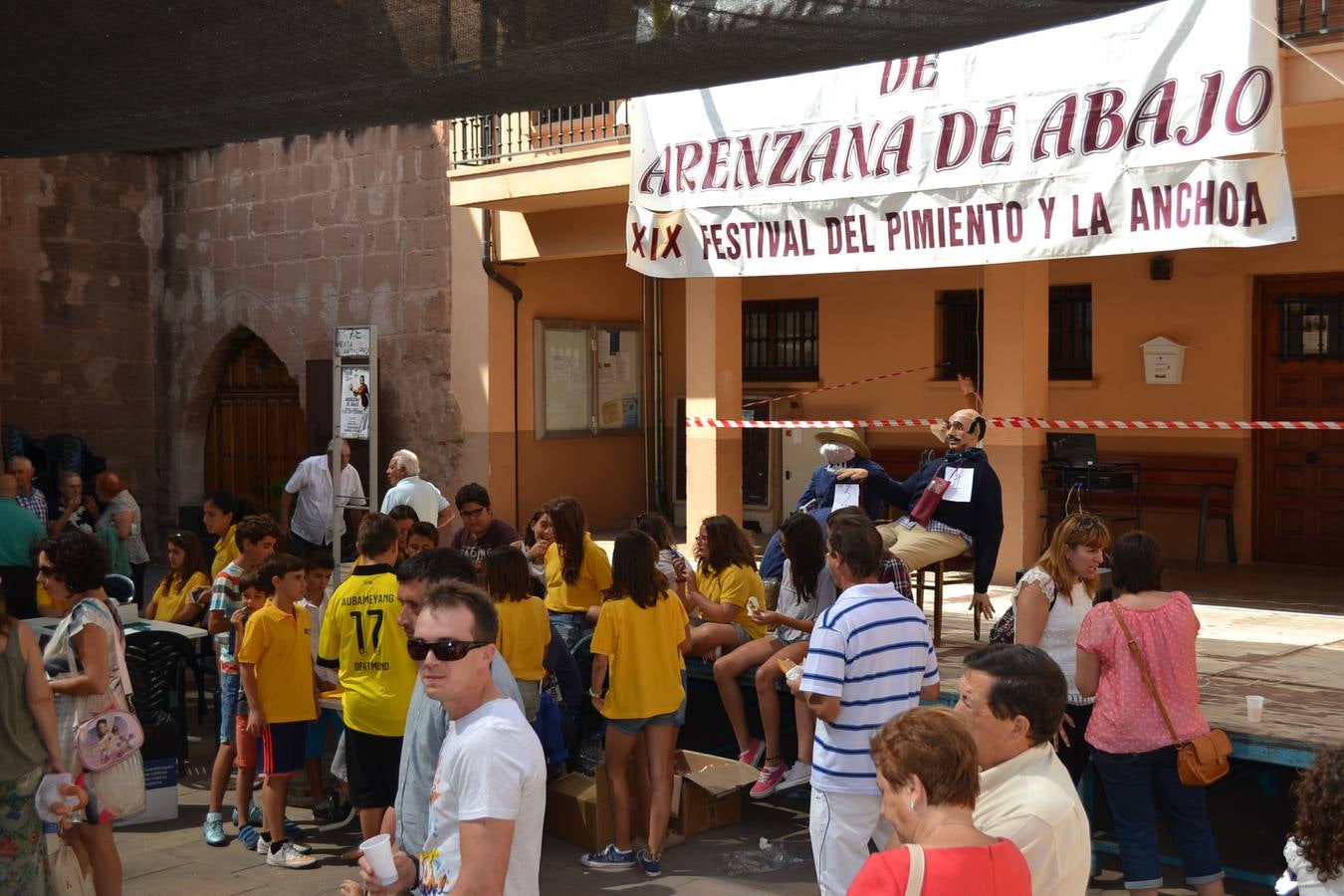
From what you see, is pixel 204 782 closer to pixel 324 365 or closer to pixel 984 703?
pixel 984 703

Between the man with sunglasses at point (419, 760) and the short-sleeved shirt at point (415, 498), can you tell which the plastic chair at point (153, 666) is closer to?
the short-sleeved shirt at point (415, 498)

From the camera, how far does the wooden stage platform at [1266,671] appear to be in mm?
6324

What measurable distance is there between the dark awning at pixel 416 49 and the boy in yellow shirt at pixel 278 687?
307 centimetres

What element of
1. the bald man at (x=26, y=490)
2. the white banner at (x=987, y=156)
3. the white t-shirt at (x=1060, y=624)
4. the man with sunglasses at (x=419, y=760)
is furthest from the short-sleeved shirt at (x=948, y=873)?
the bald man at (x=26, y=490)

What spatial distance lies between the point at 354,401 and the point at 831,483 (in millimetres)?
4486

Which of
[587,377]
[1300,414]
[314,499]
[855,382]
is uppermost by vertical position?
[587,377]

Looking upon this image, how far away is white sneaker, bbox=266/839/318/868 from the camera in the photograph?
23.1 ft

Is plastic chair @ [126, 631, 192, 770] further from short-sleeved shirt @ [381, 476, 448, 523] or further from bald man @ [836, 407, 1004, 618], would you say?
bald man @ [836, 407, 1004, 618]

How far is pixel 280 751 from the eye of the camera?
23.4 feet

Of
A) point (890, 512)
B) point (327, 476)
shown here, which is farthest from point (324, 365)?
point (890, 512)

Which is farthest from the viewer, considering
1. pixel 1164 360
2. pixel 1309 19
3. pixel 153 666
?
pixel 1164 360

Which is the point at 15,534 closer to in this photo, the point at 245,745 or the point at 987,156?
the point at 245,745

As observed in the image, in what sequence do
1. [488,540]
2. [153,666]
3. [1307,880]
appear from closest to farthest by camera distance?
[1307,880] < [153,666] < [488,540]

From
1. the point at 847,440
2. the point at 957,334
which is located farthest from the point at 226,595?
the point at 957,334
